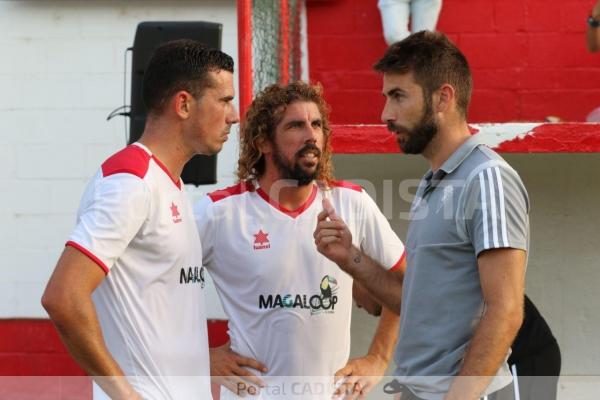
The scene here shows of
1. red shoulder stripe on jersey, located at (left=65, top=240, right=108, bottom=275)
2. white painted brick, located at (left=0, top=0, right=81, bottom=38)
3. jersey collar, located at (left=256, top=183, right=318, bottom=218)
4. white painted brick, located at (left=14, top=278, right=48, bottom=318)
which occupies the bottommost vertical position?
white painted brick, located at (left=14, top=278, right=48, bottom=318)

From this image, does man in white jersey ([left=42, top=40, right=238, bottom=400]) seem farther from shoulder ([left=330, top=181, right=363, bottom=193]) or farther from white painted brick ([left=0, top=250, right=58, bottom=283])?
white painted brick ([left=0, top=250, right=58, bottom=283])

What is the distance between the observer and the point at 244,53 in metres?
4.80

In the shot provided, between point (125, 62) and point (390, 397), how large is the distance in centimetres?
256

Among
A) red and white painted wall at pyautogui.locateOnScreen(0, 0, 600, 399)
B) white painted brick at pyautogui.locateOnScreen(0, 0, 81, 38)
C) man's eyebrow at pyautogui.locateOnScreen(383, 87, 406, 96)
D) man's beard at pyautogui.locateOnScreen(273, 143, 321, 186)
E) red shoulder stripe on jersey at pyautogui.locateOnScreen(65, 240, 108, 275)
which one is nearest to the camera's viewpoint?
red shoulder stripe on jersey at pyautogui.locateOnScreen(65, 240, 108, 275)

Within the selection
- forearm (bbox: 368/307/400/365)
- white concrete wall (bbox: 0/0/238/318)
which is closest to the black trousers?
forearm (bbox: 368/307/400/365)

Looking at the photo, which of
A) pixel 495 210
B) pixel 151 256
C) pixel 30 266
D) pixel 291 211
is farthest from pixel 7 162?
pixel 495 210

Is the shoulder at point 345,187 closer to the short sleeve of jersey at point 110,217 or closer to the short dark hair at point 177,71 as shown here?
the short dark hair at point 177,71

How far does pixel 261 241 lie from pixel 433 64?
1.17 m

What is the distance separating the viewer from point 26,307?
6.53 m

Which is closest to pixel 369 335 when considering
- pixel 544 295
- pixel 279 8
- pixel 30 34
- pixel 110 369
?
pixel 544 295

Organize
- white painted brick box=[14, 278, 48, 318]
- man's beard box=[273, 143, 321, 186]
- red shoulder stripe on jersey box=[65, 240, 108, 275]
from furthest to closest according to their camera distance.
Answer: white painted brick box=[14, 278, 48, 318]
man's beard box=[273, 143, 321, 186]
red shoulder stripe on jersey box=[65, 240, 108, 275]

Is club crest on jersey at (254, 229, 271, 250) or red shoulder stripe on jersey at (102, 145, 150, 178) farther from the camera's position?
club crest on jersey at (254, 229, 271, 250)

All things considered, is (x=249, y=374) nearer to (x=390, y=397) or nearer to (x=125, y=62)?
(x=390, y=397)

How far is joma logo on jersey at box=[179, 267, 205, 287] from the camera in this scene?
11.0ft
